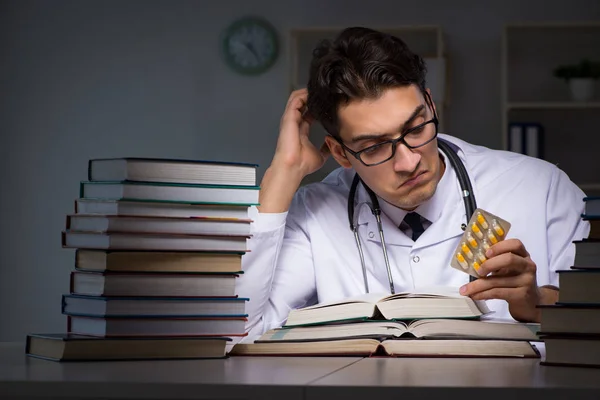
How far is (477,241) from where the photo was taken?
5.02ft

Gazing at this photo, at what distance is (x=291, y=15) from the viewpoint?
4.82 m

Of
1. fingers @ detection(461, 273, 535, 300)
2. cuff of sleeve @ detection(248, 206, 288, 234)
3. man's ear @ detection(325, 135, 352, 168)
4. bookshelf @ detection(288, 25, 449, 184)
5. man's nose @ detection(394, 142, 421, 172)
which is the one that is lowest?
fingers @ detection(461, 273, 535, 300)

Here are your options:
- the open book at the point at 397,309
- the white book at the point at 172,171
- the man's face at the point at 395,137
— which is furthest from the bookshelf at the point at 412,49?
the white book at the point at 172,171

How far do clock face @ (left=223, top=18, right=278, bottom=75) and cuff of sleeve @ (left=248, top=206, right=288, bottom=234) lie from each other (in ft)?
10.1

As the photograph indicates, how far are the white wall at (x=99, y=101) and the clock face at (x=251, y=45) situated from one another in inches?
2.2

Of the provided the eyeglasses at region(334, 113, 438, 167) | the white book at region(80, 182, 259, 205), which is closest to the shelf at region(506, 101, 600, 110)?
the eyeglasses at region(334, 113, 438, 167)

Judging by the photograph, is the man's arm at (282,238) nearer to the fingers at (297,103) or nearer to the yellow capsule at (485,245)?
the fingers at (297,103)

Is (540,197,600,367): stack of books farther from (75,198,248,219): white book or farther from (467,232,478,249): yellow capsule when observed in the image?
(75,198,248,219): white book

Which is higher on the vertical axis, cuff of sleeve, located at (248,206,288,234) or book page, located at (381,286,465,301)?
cuff of sleeve, located at (248,206,288,234)

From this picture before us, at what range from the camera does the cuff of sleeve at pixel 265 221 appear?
1838mm

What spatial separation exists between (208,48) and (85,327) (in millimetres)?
3758

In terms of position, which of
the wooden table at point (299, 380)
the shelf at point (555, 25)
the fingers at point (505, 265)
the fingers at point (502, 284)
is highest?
the shelf at point (555, 25)

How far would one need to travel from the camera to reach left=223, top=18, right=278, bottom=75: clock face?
482 cm

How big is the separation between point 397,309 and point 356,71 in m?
0.66
